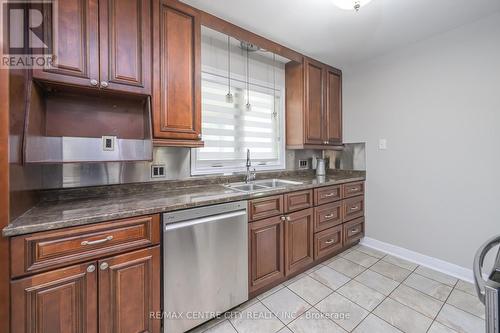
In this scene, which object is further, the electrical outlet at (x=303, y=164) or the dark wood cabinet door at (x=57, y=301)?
the electrical outlet at (x=303, y=164)

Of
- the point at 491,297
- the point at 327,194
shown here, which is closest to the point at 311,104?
the point at 327,194

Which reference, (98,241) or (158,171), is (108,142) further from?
(98,241)

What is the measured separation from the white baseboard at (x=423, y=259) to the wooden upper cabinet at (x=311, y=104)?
4.58 ft

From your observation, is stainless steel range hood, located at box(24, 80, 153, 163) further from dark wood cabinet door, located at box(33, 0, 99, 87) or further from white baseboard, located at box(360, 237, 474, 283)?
white baseboard, located at box(360, 237, 474, 283)

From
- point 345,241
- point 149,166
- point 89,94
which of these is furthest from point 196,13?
point 345,241

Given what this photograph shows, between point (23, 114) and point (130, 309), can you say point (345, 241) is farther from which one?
point (23, 114)

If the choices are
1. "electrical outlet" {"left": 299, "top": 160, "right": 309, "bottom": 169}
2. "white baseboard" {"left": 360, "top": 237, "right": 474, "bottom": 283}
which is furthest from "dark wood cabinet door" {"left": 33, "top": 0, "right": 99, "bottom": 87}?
"white baseboard" {"left": 360, "top": 237, "right": 474, "bottom": 283}

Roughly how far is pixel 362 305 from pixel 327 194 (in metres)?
1.00

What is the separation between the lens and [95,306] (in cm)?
108

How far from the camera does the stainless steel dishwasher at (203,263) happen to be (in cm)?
129

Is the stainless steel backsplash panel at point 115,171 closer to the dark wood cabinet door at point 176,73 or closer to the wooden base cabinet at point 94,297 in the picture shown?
the dark wood cabinet door at point 176,73

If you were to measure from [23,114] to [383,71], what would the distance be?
3.33 m

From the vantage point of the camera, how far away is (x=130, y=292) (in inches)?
45.8
